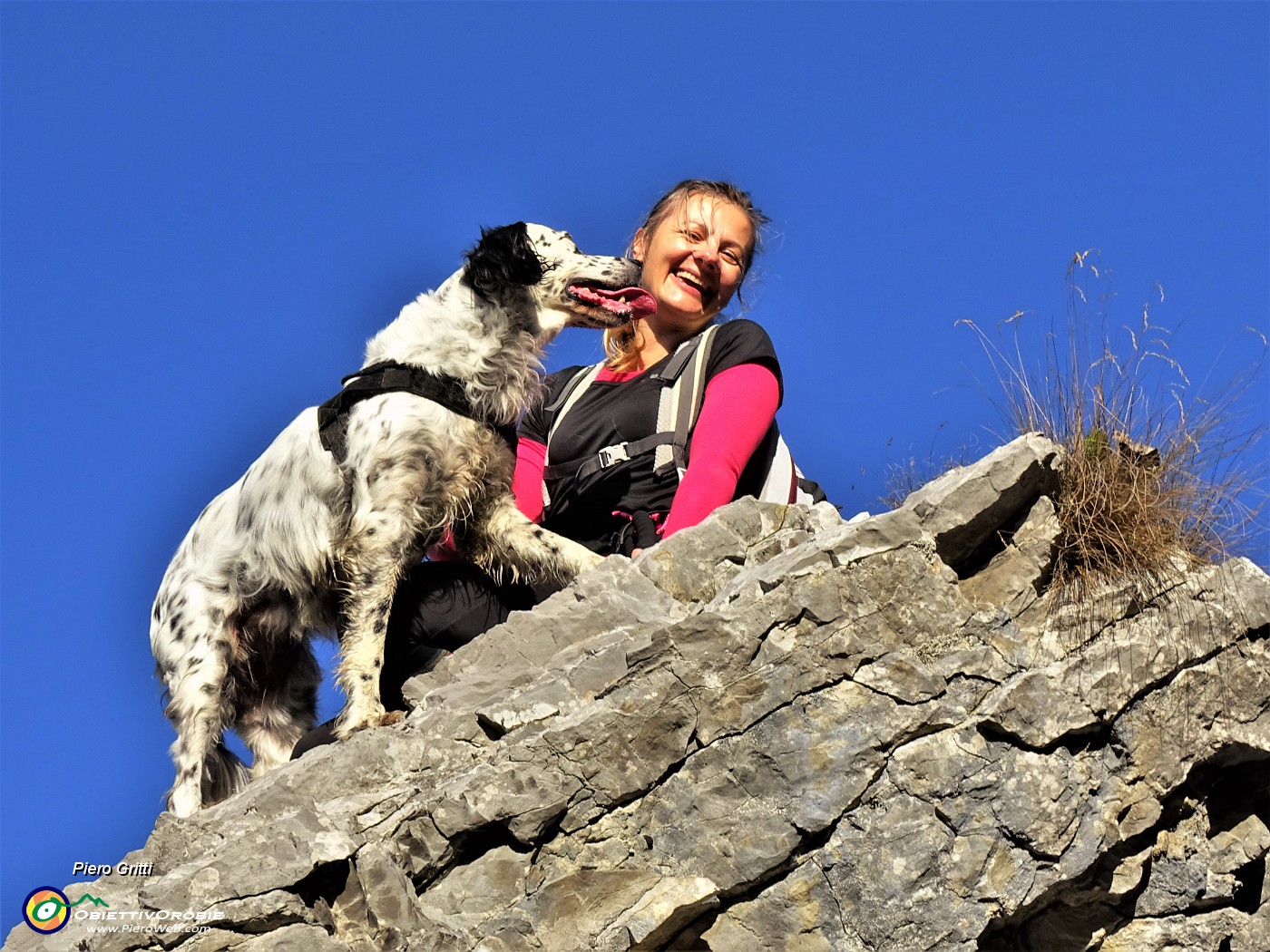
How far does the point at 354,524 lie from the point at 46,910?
214cm

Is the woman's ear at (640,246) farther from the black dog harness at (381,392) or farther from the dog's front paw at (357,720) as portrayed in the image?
the dog's front paw at (357,720)

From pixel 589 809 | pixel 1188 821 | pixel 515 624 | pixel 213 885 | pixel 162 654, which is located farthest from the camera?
pixel 162 654

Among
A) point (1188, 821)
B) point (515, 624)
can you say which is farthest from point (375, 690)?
point (1188, 821)

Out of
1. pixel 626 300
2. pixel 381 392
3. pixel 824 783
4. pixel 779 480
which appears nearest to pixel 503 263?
pixel 626 300

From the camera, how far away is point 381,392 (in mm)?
6570

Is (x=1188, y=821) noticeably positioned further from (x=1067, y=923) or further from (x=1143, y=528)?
(x=1143, y=528)

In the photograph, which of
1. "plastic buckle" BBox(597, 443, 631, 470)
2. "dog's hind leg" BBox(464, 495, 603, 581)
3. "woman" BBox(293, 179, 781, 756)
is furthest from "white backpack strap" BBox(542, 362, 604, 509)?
"plastic buckle" BBox(597, 443, 631, 470)

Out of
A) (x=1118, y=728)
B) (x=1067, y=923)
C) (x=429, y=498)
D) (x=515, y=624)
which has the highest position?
(x=429, y=498)

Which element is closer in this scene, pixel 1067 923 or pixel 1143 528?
pixel 1067 923

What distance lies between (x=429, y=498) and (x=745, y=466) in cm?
145

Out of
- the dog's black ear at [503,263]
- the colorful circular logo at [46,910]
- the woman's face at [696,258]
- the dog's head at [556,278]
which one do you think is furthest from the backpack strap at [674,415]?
the colorful circular logo at [46,910]

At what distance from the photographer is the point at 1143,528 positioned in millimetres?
5434

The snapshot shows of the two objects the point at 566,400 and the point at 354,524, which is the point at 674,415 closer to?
the point at 566,400

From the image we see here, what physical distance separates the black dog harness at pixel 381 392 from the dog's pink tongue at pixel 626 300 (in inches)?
31.8
